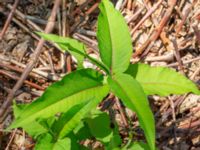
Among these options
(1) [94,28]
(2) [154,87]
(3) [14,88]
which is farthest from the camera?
(1) [94,28]

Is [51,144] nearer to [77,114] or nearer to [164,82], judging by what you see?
[77,114]

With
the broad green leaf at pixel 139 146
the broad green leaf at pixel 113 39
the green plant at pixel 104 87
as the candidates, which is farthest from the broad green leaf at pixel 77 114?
the broad green leaf at pixel 139 146

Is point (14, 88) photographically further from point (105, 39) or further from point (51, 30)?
point (105, 39)

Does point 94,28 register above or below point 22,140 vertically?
above

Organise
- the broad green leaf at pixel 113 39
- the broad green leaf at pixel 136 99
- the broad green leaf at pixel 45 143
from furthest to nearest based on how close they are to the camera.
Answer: the broad green leaf at pixel 45 143 < the broad green leaf at pixel 113 39 < the broad green leaf at pixel 136 99

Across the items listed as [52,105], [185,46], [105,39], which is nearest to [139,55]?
[185,46]

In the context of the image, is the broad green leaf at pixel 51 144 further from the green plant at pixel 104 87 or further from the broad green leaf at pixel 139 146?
the broad green leaf at pixel 139 146

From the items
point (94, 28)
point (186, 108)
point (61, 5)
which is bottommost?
point (186, 108)

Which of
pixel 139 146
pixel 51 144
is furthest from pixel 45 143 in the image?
pixel 139 146
